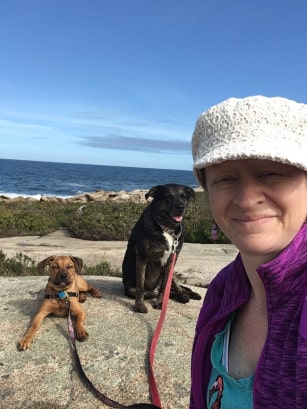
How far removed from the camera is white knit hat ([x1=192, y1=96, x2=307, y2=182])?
3.75 ft

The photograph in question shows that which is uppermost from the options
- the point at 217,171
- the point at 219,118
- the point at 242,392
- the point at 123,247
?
the point at 219,118

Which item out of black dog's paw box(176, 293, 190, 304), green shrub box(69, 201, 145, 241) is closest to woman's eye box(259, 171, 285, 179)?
black dog's paw box(176, 293, 190, 304)

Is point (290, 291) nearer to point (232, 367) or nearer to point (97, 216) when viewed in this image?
point (232, 367)

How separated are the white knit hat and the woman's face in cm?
8

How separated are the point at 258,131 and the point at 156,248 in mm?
4420

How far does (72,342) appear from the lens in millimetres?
4176

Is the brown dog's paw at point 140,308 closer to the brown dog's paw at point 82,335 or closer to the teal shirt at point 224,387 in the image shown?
the brown dog's paw at point 82,335

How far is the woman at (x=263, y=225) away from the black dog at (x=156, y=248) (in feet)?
13.0

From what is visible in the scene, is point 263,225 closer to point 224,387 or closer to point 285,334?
point 285,334

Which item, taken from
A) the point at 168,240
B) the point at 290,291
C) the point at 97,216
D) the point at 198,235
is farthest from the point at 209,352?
the point at 97,216

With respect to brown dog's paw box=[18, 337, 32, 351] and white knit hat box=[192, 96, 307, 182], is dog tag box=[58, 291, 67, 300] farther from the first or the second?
white knit hat box=[192, 96, 307, 182]

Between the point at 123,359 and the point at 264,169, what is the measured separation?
3.28m

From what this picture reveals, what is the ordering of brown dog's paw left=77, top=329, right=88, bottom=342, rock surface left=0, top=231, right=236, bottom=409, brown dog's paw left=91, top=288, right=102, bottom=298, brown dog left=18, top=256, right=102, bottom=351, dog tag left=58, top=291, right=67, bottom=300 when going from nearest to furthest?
1. rock surface left=0, top=231, right=236, bottom=409
2. brown dog's paw left=77, top=329, right=88, bottom=342
3. brown dog left=18, top=256, right=102, bottom=351
4. dog tag left=58, top=291, right=67, bottom=300
5. brown dog's paw left=91, top=288, right=102, bottom=298

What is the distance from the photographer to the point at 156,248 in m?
5.52
